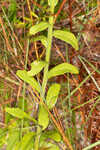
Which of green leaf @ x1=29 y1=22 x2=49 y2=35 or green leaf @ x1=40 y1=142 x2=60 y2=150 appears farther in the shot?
green leaf @ x1=40 y1=142 x2=60 y2=150

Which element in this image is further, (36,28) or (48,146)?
(48,146)

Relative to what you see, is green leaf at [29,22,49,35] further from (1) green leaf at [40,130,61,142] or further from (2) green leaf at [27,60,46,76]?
(1) green leaf at [40,130,61,142]

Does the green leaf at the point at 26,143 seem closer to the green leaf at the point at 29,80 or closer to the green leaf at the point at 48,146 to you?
the green leaf at the point at 48,146

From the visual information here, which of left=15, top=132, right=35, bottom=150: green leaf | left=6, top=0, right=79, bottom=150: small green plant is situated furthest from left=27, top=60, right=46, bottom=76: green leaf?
left=15, top=132, right=35, bottom=150: green leaf

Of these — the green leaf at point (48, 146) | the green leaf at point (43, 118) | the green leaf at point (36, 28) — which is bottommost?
the green leaf at point (48, 146)

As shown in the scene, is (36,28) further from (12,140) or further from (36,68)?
(12,140)

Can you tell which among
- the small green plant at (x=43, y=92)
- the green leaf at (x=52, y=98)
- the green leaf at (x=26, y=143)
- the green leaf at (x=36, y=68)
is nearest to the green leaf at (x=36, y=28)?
the small green plant at (x=43, y=92)

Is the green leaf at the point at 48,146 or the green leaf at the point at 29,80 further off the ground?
the green leaf at the point at 29,80

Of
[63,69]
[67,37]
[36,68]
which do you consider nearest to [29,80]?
[36,68]

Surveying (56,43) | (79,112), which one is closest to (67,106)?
(79,112)
